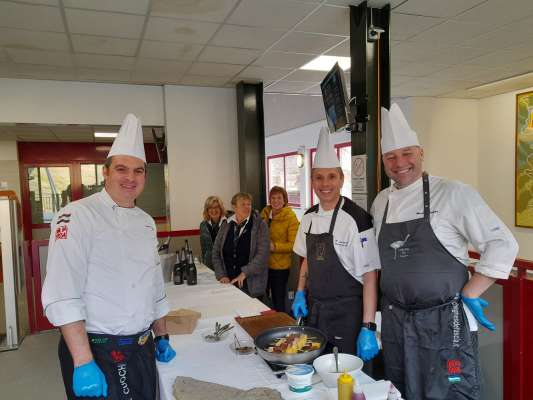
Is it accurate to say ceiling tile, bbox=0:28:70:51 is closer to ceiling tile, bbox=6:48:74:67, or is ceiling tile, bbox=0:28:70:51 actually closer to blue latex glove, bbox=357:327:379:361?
ceiling tile, bbox=6:48:74:67

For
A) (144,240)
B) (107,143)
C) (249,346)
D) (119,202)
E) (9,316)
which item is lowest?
(9,316)

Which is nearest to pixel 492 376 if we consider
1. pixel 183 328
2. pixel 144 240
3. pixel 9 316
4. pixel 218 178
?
pixel 183 328

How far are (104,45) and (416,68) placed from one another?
346 centimetres

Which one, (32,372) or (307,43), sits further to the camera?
(307,43)

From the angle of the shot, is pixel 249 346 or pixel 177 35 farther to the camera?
pixel 177 35

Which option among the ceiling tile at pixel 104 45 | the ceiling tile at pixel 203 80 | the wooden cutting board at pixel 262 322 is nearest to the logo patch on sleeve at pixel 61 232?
the wooden cutting board at pixel 262 322

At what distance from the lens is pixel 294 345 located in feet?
5.60

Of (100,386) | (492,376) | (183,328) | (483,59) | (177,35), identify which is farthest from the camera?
(483,59)

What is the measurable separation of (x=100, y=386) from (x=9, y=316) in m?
3.32

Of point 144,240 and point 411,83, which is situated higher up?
point 411,83

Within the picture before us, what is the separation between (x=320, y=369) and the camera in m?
1.52

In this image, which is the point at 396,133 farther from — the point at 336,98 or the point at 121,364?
the point at 121,364

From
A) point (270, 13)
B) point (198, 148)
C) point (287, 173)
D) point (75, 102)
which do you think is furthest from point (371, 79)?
point (287, 173)

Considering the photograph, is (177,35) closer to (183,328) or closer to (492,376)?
(183,328)
